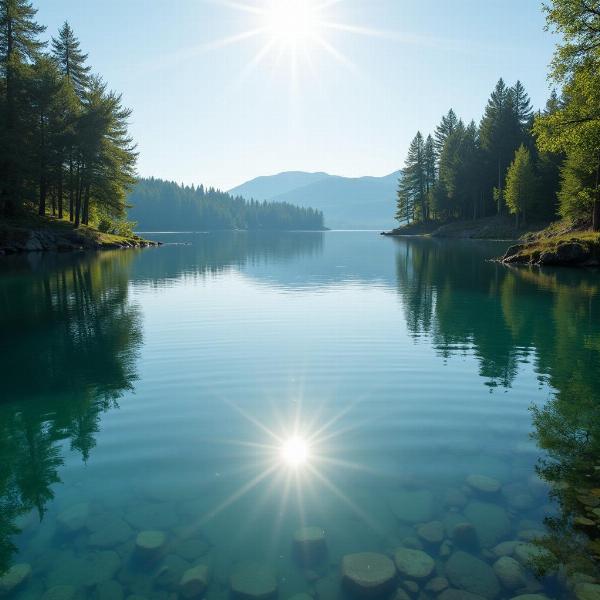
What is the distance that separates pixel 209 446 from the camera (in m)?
8.43

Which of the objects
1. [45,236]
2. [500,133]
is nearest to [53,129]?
[45,236]

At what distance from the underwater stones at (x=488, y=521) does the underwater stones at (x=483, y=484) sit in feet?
1.10

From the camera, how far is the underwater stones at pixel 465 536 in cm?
563

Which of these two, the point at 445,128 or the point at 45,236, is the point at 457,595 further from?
the point at 445,128

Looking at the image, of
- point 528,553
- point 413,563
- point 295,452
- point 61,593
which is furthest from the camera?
point 295,452

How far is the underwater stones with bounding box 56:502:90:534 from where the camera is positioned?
609 cm

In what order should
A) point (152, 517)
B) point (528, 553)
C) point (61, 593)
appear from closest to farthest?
point (61, 593) → point (528, 553) → point (152, 517)

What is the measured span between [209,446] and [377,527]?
3.48 metres

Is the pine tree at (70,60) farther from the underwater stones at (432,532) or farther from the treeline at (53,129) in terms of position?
the underwater stones at (432,532)

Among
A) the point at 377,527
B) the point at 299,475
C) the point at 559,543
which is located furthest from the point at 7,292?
the point at 559,543

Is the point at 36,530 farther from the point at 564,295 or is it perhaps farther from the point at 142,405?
the point at 564,295

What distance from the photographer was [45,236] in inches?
2092

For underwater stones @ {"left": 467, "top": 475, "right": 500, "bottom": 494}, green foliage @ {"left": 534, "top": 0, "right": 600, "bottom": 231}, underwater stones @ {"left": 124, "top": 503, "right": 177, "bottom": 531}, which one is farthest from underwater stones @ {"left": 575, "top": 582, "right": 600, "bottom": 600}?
green foliage @ {"left": 534, "top": 0, "right": 600, "bottom": 231}

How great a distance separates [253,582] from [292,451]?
320 cm
